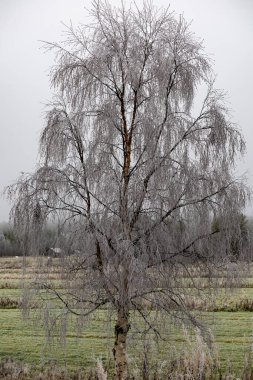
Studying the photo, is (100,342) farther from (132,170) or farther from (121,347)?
(132,170)

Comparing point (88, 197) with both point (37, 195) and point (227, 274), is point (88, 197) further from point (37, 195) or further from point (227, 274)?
point (227, 274)

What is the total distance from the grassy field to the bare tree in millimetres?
1188

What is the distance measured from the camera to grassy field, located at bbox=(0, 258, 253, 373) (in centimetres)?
1271

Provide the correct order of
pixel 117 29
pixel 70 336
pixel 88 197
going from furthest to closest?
pixel 70 336 < pixel 117 29 < pixel 88 197

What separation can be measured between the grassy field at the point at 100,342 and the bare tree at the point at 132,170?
3.90 feet

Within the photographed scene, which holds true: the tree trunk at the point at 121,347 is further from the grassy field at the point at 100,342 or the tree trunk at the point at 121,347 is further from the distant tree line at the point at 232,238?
the distant tree line at the point at 232,238

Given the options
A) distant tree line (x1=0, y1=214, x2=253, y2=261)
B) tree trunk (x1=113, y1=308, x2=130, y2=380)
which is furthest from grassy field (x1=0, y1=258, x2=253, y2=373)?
distant tree line (x1=0, y1=214, x2=253, y2=261)

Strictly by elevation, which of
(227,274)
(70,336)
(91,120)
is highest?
(91,120)

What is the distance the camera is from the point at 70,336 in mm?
16562

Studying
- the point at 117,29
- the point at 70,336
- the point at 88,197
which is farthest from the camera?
the point at 70,336

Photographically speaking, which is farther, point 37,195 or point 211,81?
point 211,81

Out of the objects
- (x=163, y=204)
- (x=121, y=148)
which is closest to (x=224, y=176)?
(x=163, y=204)

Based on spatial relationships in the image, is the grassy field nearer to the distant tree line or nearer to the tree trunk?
the tree trunk

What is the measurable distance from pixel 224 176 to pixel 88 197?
2423 millimetres
